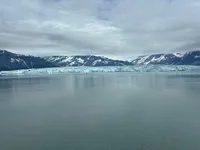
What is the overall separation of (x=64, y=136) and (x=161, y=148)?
413 cm

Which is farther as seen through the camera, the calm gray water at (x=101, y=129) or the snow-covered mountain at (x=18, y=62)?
the snow-covered mountain at (x=18, y=62)

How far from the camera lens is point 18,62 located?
15100 centimetres

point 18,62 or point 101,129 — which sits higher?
point 18,62

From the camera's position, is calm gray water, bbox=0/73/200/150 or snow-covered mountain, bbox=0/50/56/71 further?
snow-covered mountain, bbox=0/50/56/71

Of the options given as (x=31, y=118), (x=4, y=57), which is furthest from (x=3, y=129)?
(x=4, y=57)

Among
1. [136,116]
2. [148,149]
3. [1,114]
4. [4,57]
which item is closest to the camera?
[148,149]

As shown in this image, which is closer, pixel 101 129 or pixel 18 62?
pixel 101 129

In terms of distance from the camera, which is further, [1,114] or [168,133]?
[1,114]

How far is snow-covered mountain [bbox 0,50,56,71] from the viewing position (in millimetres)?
142400

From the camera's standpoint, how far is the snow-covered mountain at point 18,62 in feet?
467

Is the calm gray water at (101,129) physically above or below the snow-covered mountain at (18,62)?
below

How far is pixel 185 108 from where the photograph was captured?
17109 mm

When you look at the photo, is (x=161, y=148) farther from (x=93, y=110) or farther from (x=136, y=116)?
(x=93, y=110)

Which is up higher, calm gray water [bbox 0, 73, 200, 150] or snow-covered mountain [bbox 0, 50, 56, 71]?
snow-covered mountain [bbox 0, 50, 56, 71]
